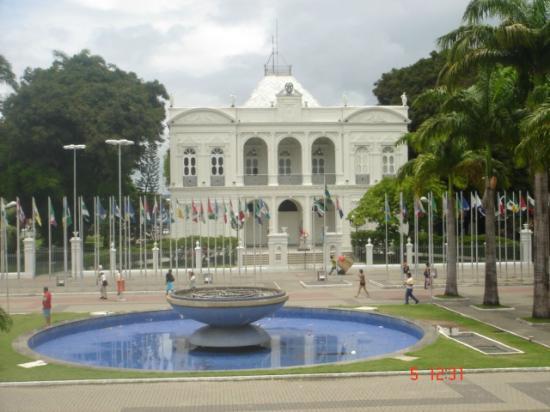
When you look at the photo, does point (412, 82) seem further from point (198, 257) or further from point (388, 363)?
point (388, 363)

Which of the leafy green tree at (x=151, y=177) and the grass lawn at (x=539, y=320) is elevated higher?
the leafy green tree at (x=151, y=177)

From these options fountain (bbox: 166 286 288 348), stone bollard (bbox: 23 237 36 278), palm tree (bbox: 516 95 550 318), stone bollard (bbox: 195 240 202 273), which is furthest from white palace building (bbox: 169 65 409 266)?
fountain (bbox: 166 286 288 348)

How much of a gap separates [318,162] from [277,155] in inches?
170

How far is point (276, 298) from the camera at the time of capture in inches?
754

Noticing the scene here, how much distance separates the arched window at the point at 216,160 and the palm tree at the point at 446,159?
29159 mm

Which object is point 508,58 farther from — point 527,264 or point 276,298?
point 527,264

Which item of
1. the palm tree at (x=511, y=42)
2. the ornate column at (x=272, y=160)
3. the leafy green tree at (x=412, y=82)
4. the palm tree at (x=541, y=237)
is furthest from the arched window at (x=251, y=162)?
the palm tree at (x=541, y=237)

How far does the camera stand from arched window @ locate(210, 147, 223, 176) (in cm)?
5719

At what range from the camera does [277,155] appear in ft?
194

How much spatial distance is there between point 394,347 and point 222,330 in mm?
4709

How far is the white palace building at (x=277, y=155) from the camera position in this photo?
186ft

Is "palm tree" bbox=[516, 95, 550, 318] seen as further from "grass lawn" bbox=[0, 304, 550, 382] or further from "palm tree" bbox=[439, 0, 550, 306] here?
"grass lawn" bbox=[0, 304, 550, 382]

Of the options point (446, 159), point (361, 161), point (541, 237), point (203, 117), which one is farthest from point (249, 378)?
point (361, 161)

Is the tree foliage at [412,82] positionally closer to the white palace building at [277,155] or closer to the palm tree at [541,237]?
the white palace building at [277,155]
